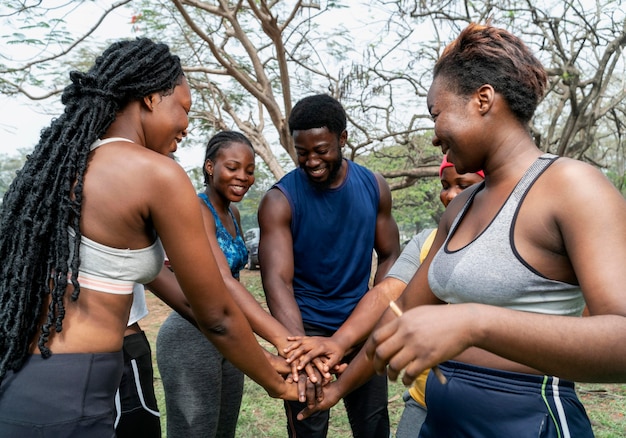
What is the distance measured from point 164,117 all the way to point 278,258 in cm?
132

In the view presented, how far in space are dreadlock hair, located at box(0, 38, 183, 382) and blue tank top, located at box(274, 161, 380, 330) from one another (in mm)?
1465

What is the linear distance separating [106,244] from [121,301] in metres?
0.18

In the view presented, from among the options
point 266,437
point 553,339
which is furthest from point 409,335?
point 266,437

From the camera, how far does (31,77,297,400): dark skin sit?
158 centimetres

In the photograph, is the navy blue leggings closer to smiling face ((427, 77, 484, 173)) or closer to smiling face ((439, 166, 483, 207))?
smiling face ((427, 77, 484, 173))

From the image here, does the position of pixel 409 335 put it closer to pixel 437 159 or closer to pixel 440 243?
pixel 440 243

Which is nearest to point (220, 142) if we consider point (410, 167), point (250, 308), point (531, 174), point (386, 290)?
point (250, 308)

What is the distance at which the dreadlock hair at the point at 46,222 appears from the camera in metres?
1.54

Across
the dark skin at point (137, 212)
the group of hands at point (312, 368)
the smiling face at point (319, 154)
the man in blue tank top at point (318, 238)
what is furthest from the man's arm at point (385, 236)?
the dark skin at point (137, 212)

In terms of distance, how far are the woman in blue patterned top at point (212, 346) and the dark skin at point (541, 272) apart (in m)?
1.42

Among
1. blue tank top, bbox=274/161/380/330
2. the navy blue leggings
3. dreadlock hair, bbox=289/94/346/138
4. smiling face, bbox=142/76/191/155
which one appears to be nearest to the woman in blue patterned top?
blue tank top, bbox=274/161/380/330

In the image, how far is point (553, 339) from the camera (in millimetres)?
1137

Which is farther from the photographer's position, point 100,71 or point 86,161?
point 100,71

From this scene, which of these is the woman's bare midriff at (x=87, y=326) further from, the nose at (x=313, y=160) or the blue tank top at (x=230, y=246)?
the nose at (x=313, y=160)
